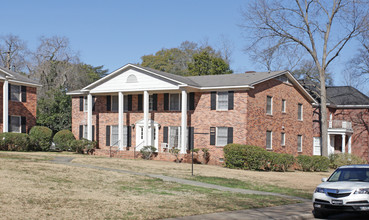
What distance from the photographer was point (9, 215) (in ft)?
34.5

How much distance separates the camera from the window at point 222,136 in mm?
31969

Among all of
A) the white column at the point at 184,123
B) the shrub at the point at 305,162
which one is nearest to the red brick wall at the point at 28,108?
the white column at the point at 184,123

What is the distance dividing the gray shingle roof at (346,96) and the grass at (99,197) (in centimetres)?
3054

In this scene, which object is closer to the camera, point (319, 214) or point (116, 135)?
point (319, 214)

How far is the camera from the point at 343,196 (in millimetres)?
12328

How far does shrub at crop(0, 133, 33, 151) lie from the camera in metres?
31.9

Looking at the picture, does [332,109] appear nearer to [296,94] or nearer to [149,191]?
[296,94]

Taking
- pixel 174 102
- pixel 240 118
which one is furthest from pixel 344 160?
pixel 174 102

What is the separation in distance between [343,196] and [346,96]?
3568cm

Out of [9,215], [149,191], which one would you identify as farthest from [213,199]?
[9,215]

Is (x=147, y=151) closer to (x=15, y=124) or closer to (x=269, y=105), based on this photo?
(x=269, y=105)

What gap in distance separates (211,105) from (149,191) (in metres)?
17.1

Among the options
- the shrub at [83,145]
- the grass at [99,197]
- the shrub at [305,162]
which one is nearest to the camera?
the grass at [99,197]

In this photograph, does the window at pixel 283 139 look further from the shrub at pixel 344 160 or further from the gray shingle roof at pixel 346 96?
the gray shingle roof at pixel 346 96
